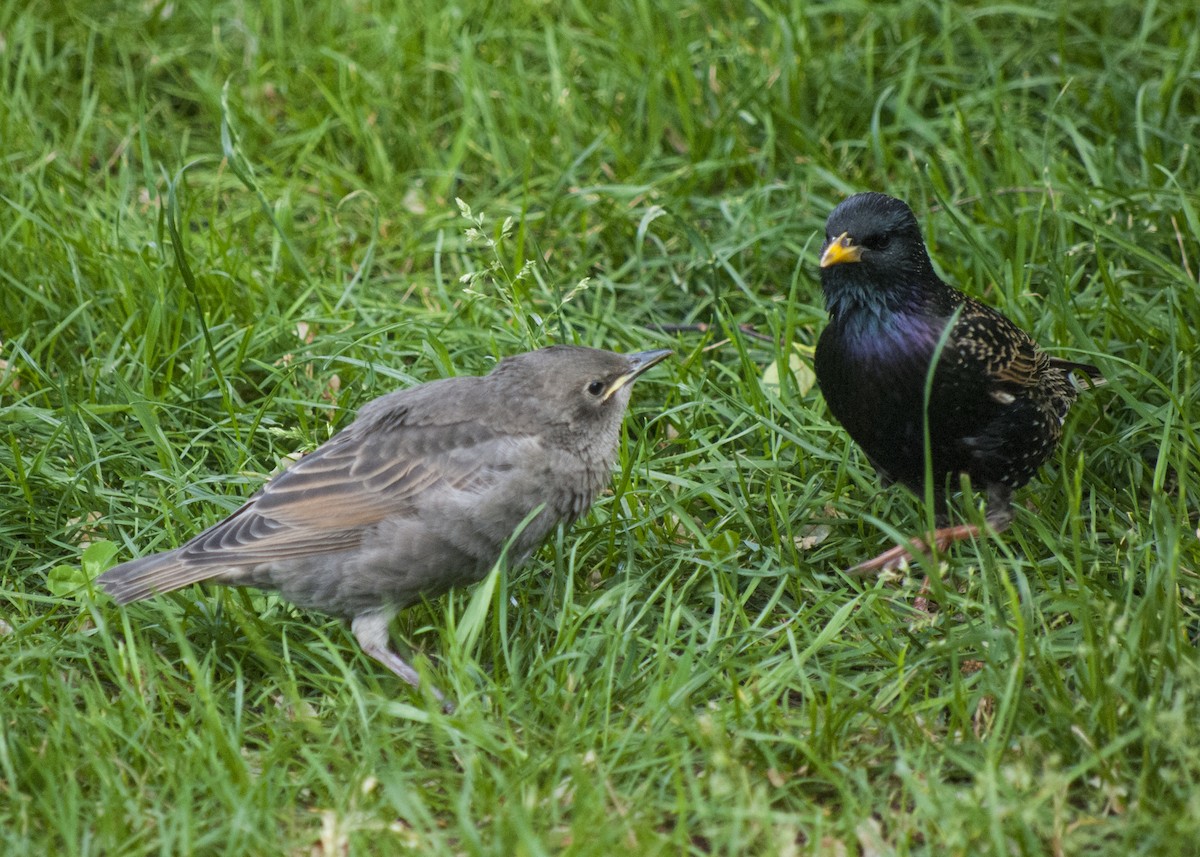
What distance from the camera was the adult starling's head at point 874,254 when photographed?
15.0 ft

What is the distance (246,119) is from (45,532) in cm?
286

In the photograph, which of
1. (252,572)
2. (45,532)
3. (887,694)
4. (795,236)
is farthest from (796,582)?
(45,532)

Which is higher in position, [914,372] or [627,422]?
[914,372]

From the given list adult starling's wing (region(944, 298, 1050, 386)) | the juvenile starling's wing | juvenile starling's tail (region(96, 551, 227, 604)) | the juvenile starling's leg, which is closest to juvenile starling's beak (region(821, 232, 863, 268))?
adult starling's wing (region(944, 298, 1050, 386))

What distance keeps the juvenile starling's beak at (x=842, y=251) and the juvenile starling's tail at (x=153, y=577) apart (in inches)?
86.4

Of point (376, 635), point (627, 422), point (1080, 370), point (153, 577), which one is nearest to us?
point (153, 577)

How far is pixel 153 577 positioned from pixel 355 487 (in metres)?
0.66

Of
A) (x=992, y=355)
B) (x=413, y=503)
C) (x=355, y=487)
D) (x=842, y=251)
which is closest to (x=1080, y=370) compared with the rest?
(x=992, y=355)

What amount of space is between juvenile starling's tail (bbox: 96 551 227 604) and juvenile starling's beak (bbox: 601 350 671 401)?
4.50ft

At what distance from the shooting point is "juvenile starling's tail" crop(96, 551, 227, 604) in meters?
4.07

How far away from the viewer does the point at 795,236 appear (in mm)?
6125

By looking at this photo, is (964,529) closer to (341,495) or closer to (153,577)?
(341,495)

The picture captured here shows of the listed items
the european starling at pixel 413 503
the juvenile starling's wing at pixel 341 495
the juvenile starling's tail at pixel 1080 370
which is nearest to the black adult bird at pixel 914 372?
the juvenile starling's tail at pixel 1080 370

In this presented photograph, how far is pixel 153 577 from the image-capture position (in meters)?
4.09
